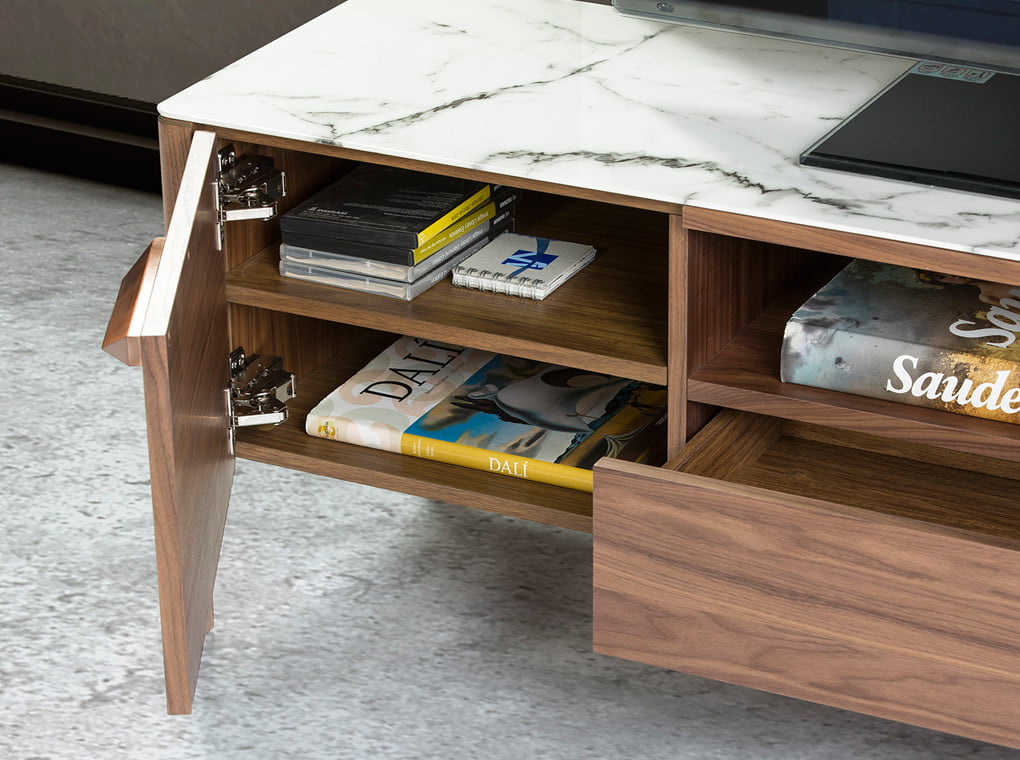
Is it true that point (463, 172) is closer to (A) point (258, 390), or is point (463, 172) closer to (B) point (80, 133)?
(A) point (258, 390)

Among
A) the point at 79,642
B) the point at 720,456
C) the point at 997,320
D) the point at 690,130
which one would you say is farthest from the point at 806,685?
the point at 79,642

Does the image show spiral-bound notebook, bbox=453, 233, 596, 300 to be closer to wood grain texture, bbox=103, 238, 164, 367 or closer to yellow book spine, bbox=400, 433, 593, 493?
yellow book spine, bbox=400, 433, 593, 493

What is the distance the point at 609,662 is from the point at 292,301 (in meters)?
0.46

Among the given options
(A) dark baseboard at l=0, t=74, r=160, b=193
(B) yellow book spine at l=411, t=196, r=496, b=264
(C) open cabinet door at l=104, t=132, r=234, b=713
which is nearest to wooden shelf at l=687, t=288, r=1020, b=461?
(B) yellow book spine at l=411, t=196, r=496, b=264

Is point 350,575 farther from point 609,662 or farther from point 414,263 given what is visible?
point 414,263

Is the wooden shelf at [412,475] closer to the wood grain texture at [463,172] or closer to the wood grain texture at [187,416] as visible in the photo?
the wood grain texture at [187,416]

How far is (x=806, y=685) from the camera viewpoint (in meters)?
1.08

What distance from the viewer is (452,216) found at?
4.34 ft

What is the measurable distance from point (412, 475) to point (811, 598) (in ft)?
1.31

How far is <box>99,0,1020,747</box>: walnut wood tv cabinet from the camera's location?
1017mm

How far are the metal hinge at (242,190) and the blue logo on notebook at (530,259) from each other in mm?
218

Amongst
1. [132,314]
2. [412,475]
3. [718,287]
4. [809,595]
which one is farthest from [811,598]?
[132,314]

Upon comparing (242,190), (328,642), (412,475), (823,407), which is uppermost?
(242,190)

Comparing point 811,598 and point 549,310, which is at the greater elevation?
point 549,310
